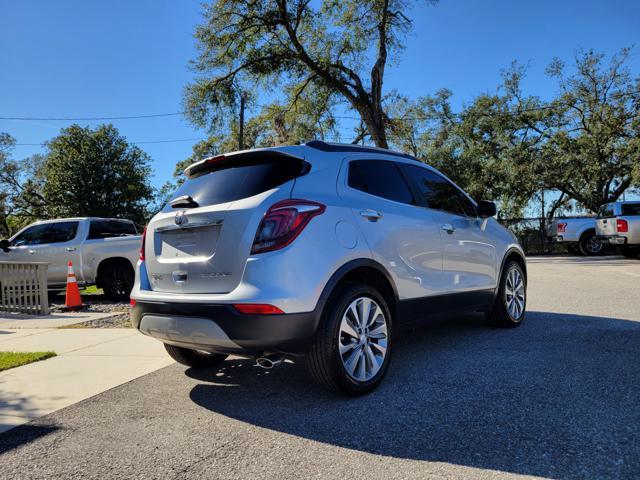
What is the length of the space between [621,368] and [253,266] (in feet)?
10.2

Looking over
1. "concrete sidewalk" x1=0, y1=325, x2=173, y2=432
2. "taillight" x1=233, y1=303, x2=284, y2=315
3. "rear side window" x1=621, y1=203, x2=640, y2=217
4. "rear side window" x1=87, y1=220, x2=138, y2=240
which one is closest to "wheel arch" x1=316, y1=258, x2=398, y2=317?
"taillight" x1=233, y1=303, x2=284, y2=315

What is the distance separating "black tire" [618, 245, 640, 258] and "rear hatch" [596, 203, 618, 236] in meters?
0.84

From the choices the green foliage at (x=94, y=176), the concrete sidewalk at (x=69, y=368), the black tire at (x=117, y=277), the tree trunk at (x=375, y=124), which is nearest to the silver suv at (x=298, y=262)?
the concrete sidewalk at (x=69, y=368)

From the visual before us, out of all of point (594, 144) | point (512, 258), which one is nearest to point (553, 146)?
point (594, 144)

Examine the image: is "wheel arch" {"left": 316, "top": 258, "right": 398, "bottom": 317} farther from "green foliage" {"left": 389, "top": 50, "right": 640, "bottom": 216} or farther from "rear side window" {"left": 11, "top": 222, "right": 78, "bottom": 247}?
"green foliage" {"left": 389, "top": 50, "right": 640, "bottom": 216}

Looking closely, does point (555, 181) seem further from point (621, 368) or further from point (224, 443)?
point (224, 443)

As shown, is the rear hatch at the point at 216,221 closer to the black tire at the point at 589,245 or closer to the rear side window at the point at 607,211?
the rear side window at the point at 607,211

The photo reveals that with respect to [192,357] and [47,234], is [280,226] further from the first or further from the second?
[47,234]

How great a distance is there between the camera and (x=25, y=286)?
902 centimetres

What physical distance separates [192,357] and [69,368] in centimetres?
139

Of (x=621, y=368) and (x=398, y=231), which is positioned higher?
(x=398, y=231)

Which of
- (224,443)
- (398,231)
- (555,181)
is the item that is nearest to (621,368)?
(398,231)

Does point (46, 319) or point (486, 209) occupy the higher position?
point (486, 209)

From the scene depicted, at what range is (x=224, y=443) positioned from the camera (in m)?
2.91
